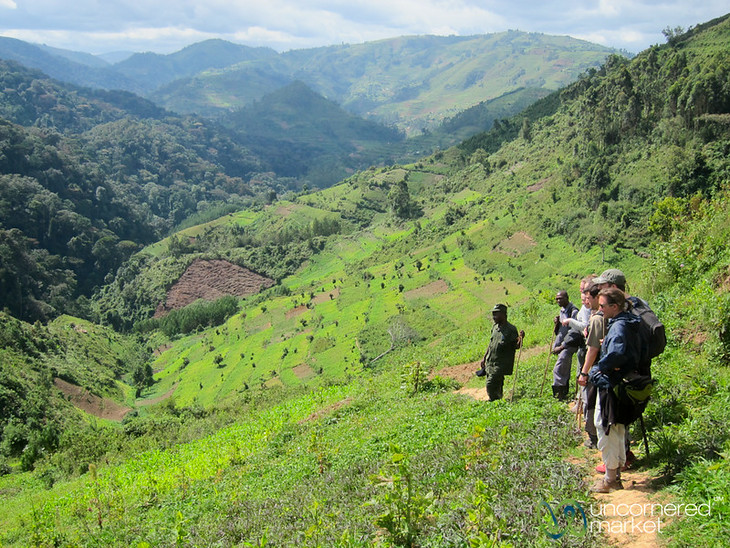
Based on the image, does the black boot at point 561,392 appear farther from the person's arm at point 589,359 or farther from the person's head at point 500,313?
the person's arm at point 589,359

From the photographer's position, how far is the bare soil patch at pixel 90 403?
51.0 metres

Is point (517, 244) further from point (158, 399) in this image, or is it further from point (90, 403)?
point (158, 399)

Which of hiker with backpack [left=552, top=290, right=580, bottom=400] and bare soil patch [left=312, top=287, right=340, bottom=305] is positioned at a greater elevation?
hiker with backpack [left=552, top=290, right=580, bottom=400]

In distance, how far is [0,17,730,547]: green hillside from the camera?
6508mm

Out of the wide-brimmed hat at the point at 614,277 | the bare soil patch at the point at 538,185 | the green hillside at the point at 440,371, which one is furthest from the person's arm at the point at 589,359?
the bare soil patch at the point at 538,185

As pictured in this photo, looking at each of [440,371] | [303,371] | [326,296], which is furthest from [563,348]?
[326,296]

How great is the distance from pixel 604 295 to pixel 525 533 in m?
3.16

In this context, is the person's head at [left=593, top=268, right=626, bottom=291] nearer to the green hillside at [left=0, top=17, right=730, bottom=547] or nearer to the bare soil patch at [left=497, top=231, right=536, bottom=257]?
the green hillside at [left=0, top=17, right=730, bottom=547]

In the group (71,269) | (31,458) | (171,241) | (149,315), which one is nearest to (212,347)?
(149,315)

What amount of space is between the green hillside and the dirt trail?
14cm

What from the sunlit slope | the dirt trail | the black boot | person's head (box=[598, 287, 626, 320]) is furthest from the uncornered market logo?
the sunlit slope

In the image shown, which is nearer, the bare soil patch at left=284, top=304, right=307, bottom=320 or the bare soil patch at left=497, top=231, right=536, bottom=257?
the bare soil patch at left=497, top=231, right=536, bottom=257

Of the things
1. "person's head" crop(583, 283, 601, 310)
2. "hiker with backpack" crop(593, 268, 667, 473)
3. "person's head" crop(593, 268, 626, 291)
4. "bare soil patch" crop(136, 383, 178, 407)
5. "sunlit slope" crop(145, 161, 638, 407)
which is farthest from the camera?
"bare soil patch" crop(136, 383, 178, 407)

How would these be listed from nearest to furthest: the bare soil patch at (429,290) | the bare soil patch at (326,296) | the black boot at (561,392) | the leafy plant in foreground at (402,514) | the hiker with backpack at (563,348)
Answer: the leafy plant in foreground at (402,514) → the hiker with backpack at (563,348) → the black boot at (561,392) → the bare soil patch at (429,290) → the bare soil patch at (326,296)
